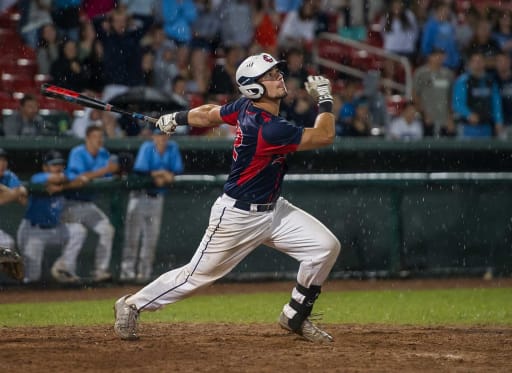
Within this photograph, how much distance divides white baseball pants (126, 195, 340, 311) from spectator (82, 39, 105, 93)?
644 centimetres

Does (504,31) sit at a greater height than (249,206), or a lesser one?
greater

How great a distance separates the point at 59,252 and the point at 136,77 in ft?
10.8

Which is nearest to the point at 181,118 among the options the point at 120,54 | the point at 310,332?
the point at 310,332

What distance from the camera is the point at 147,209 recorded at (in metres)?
11.6

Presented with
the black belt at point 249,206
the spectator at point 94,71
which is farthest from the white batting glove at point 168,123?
the spectator at point 94,71

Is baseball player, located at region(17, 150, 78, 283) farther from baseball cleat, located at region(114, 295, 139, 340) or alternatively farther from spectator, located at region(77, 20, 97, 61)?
baseball cleat, located at region(114, 295, 139, 340)

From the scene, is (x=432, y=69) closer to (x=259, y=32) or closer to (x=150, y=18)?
(x=259, y=32)

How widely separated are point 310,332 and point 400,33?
983cm

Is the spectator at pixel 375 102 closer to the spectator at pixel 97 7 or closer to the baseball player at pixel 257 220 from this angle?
the spectator at pixel 97 7

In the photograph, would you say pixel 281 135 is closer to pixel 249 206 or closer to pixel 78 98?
pixel 249 206

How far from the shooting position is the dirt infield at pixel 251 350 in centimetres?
627

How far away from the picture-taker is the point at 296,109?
512 inches

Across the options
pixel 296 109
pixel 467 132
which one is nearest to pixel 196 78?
pixel 296 109

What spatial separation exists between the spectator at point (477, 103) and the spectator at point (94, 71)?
506cm
